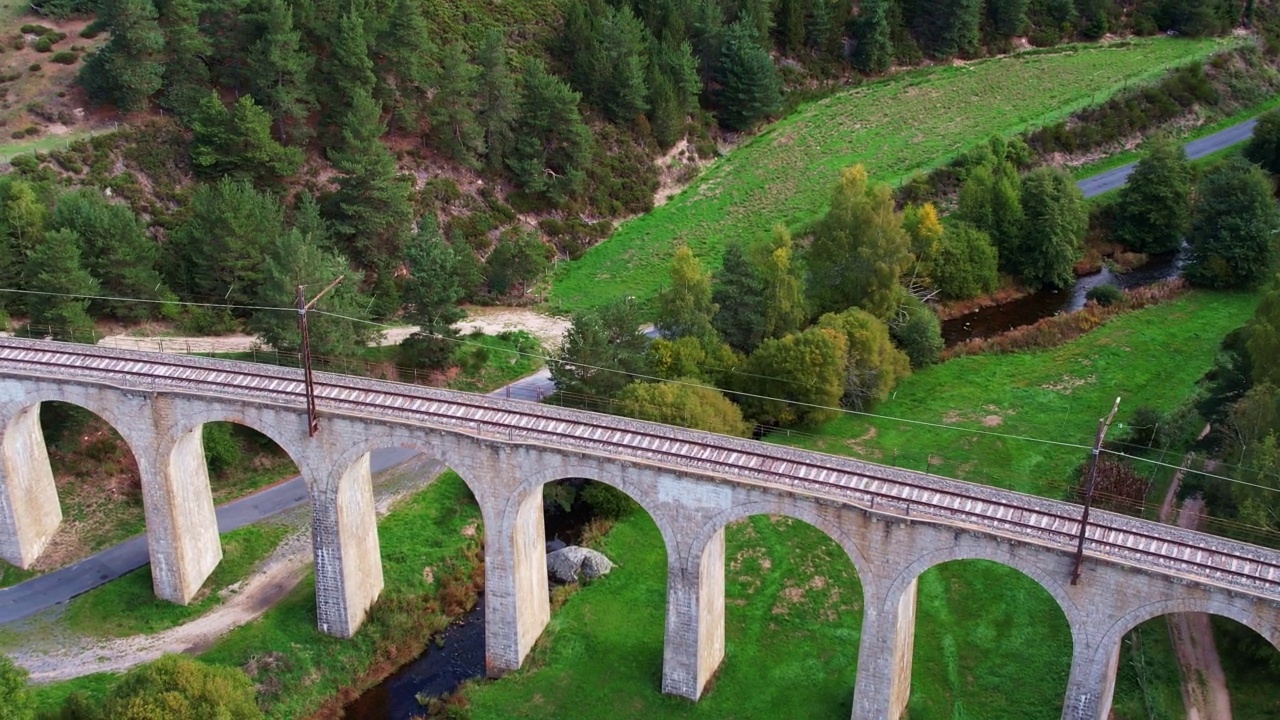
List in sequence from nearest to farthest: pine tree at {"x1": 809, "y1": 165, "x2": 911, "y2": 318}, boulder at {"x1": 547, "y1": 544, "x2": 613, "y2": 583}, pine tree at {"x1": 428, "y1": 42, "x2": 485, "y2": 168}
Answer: boulder at {"x1": 547, "y1": 544, "x2": 613, "y2": 583} < pine tree at {"x1": 809, "y1": 165, "x2": 911, "y2": 318} < pine tree at {"x1": 428, "y1": 42, "x2": 485, "y2": 168}

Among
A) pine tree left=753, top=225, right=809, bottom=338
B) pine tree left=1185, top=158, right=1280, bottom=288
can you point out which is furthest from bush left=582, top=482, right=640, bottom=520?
pine tree left=1185, top=158, right=1280, bottom=288

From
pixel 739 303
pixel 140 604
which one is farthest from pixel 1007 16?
pixel 140 604

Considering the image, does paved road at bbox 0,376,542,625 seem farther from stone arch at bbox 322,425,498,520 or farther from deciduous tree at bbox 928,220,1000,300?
deciduous tree at bbox 928,220,1000,300

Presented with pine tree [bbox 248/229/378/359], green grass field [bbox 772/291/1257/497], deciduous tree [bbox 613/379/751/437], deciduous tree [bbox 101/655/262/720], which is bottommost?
deciduous tree [bbox 101/655/262/720]

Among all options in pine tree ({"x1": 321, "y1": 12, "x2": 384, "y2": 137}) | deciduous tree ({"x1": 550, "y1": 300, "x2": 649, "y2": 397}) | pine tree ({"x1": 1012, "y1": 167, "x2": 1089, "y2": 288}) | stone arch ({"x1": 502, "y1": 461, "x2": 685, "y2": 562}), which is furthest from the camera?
pine tree ({"x1": 1012, "y1": 167, "x2": 1089, "y2": 288})

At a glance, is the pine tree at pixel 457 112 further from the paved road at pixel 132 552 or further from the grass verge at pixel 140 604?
the grass verge at pixel 140 604

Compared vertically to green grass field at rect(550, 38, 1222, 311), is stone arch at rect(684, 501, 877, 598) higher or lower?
lower

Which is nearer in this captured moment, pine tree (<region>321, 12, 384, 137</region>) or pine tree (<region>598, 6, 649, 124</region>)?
pine tree (<region>321, 12, 384, 137</region>)
